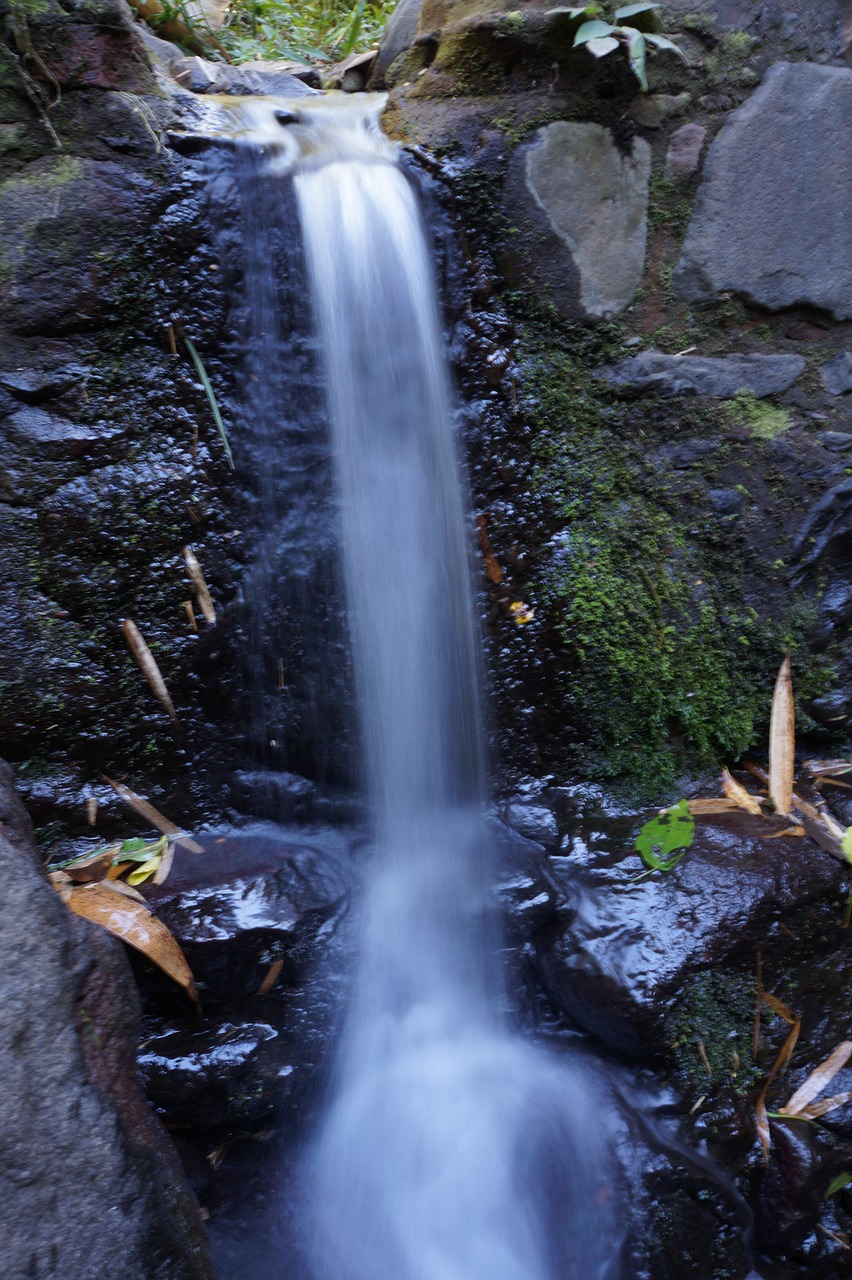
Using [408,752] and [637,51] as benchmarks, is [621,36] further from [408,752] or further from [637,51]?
[408,752]

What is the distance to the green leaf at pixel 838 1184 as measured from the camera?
1689 mm

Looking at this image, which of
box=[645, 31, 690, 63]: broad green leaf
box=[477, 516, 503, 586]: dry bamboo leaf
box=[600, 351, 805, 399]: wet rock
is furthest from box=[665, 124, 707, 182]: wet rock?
box=[477, 516, 503, 586]: dry bamboo leaf

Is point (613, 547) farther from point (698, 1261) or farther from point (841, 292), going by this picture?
point (698, 1261)

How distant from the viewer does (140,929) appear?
5.37ft

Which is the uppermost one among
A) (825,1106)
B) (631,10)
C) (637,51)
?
(631,10)

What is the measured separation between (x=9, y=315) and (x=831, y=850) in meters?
2.24

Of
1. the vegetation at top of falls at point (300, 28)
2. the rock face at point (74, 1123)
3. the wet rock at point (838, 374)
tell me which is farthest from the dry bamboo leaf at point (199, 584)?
the vegetation at top of falls at point (300, 28)

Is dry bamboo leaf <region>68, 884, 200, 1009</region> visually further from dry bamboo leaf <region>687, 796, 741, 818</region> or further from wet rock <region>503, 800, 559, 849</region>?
dry bamboo leaf <region>687, 796, 741, 818</region>

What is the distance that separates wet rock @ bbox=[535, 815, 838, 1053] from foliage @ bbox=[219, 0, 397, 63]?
3.25m

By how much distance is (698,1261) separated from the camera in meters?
1.55

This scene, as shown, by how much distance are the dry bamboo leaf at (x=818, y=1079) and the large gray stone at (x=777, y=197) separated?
1864 millimetres

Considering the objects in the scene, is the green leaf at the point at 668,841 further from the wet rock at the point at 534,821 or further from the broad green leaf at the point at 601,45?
the broad green leaf at the point at 601,45

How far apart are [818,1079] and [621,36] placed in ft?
8.13

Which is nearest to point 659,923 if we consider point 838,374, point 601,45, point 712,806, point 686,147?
point 712,806
